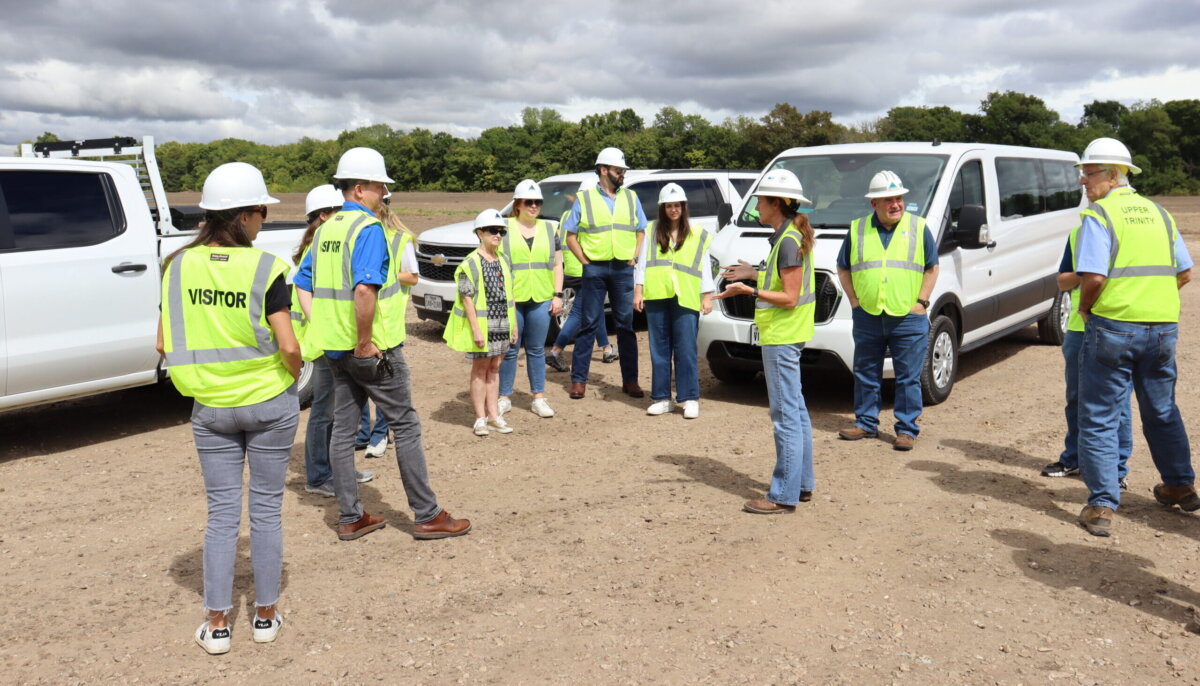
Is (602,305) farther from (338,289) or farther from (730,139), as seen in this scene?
(730,139)

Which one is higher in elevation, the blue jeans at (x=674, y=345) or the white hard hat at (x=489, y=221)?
the white hard hat at (x=489, y=221)

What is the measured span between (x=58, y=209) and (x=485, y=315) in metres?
2.95

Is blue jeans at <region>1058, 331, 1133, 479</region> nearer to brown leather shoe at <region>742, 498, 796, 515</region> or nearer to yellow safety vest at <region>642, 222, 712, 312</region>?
brown leather shoe at <region>742, 498, 796, 515</region>

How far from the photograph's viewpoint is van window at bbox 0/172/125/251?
6.44m

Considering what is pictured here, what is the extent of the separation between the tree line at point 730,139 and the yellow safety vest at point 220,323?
120ft

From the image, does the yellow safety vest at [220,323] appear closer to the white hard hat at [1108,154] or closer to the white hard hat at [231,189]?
the white hard hat at [231,189]

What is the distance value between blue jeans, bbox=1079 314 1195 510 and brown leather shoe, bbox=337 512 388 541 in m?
3.77

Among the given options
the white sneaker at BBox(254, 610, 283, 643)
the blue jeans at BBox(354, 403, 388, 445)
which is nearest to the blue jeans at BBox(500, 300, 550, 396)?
the blue jeans at BBox(354, 403, 388, 445)

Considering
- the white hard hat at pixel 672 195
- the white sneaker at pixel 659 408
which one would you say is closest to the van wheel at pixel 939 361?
the white sneaker at pixel 659 408

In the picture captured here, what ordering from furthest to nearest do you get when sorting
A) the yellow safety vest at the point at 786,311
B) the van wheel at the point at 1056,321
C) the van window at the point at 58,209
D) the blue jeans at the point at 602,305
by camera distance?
the van wheel at the point at 1056,321 → the blue jeans at the point at 602,305 → the van window at the point at 58,209 → the yellow safety vest at the point at 786,311

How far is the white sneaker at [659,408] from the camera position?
25.6 ft

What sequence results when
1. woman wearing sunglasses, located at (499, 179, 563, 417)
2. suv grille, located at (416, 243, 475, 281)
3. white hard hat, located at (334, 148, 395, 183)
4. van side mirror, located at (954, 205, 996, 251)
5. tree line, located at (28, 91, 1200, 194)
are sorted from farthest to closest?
1. tree line, located at (28, 91, 1200, 194)
2. suv grille, located at (416, 243, 475, 281)
3. woman wearing sunglasses, located at (499, 179, 563, 417)
4. van side mirror, located at (954, 205, 996, 251)
5. white hard hat, located at (334, 148, 395, 183)

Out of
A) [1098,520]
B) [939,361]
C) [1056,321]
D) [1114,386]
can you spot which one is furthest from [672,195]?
[1056,321]

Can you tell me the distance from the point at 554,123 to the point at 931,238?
2733 inches
